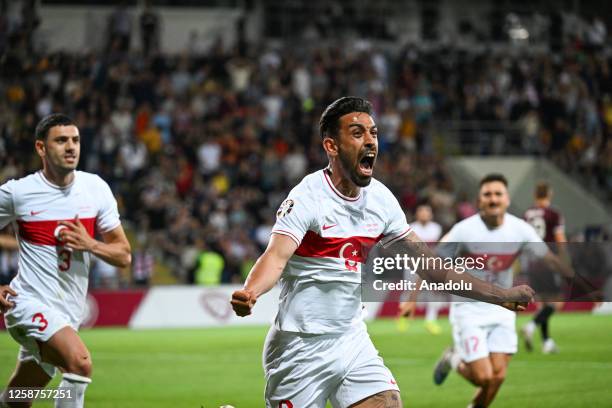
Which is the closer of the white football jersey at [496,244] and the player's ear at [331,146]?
the player's ear at [331,146]

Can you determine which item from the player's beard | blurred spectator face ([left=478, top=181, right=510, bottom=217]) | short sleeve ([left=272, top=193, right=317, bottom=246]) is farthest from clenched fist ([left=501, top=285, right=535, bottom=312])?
blurred spectator face ([left=478, top=181, right=510, bottom=217])

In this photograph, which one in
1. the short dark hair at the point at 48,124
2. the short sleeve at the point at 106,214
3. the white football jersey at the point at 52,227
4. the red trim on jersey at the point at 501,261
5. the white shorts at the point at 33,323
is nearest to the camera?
the white shorts at the point at 33,323

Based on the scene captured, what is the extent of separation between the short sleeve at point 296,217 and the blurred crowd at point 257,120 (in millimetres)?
11851

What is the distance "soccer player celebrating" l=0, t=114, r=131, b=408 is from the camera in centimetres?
791

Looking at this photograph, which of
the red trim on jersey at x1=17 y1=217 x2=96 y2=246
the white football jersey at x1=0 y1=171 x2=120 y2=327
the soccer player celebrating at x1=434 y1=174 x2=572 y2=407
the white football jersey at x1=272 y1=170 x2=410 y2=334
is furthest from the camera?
the soccer player celebrating at x1=434 y1=174 x2=572 y2=407

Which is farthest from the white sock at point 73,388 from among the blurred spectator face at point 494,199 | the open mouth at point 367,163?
the blurred spectator face at point 494,199

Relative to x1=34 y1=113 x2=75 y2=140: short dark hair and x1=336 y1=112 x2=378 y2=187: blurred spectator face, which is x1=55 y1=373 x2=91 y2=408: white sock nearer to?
x1=34 y1=113 x2=75 y2=140: short dark hair

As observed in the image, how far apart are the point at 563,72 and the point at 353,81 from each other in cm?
713

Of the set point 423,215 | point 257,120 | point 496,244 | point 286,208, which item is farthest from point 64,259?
point 257,120

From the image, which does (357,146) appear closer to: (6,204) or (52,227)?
(52,227)

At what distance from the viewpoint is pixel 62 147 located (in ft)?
27.3

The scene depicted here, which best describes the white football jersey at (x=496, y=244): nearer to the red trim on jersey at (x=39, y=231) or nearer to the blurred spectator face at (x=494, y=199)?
the blurred spectator face at (x=494, y=199)

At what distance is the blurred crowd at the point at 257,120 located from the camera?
23.9 metres

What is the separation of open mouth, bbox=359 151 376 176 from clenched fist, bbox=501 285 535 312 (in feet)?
3.80
